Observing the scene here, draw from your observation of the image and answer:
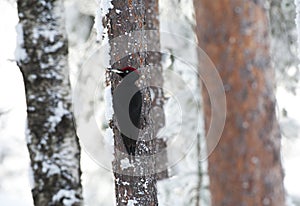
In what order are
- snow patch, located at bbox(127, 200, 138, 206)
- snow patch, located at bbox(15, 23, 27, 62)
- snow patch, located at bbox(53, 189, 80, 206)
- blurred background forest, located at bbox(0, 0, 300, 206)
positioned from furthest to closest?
blurred background forest, located at bbox(0, 0, 300, 206)
snow patch, located at bbox(15, 23, 27, 62)
snow patch, located at bbox(53, 189, 80, 206)
snow patch, located at bbox(127, 200, 138, 206)

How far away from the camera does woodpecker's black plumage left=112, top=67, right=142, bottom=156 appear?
437cm

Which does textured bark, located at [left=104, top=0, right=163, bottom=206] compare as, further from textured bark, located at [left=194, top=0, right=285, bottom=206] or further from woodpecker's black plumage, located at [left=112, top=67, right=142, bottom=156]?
textured bark, located at [left=194, top=0, right=285, bottom=206]

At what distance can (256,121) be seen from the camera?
4.39m

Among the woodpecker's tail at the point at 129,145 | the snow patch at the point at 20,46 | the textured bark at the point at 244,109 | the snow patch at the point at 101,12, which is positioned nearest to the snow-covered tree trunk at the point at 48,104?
the snow patch at the point at 20,46

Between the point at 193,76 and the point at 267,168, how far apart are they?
6.84 metres

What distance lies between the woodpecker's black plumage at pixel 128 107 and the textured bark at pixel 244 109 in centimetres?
57

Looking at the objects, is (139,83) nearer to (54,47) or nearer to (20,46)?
(54,47)

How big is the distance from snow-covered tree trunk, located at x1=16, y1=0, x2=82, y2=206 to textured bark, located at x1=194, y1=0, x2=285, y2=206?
43.0 inches

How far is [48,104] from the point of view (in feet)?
15.9

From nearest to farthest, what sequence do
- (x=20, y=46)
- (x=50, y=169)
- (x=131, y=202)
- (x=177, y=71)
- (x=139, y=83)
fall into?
1. (x=131, y=202)
2. (x=139, y=83)
3. (x=50, y=169)
4. (x=20, y=46)
5. (x=177, y=71)

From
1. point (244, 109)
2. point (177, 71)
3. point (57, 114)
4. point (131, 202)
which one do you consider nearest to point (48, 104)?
point (57, 114)

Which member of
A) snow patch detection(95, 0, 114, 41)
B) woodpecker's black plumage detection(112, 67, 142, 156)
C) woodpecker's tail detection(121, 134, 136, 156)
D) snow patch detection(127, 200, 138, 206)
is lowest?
snow patch detection(127, 200, 138, 206)

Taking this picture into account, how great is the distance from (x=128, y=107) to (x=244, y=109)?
0.79 meters

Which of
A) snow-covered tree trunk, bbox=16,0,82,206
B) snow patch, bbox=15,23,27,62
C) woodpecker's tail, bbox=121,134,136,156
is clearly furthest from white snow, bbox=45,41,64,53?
woodpecker's tail, bbox=121,134,136,156
